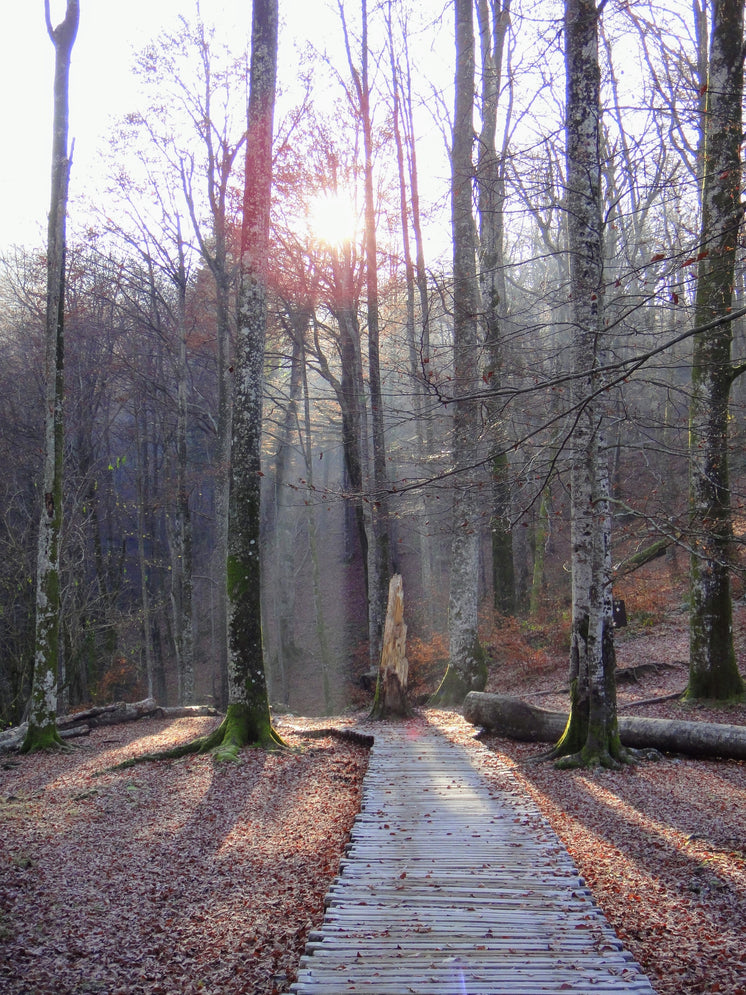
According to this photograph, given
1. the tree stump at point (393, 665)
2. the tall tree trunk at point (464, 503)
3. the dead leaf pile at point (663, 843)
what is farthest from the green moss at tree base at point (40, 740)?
the tall tree trunk at point (464, 503)

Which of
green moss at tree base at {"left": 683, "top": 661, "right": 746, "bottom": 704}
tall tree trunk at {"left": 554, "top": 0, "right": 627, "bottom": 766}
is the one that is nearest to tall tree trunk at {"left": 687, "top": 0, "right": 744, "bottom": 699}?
green moss at tree base at {"left": 683, "top": 661, "right": 746, "bottom": 704}

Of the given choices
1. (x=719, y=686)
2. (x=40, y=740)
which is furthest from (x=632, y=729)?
(x=40, y=740)

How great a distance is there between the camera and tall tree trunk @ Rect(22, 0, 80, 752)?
411 inches

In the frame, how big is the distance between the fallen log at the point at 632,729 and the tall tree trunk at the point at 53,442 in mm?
6180

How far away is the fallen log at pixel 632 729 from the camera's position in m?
8.04

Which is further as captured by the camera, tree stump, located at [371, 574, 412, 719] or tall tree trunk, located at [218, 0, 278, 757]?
tree stump, located at [371, 574, 412, 719]

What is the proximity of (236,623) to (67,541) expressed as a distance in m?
10.3

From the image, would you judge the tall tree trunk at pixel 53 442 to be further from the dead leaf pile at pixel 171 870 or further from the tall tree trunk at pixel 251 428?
the tall tree trunk at pixel 251 428

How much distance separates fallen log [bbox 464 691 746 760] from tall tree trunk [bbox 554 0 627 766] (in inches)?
37.5

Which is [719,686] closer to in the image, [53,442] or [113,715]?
[53,442]

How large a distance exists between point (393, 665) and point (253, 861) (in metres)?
5.68

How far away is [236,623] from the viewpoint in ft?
29.5

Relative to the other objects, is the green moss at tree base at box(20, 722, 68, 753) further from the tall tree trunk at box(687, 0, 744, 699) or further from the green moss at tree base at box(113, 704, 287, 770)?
the tall tree trunk at box(687, 0, 744, 699)

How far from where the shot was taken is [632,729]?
28.1 feet
